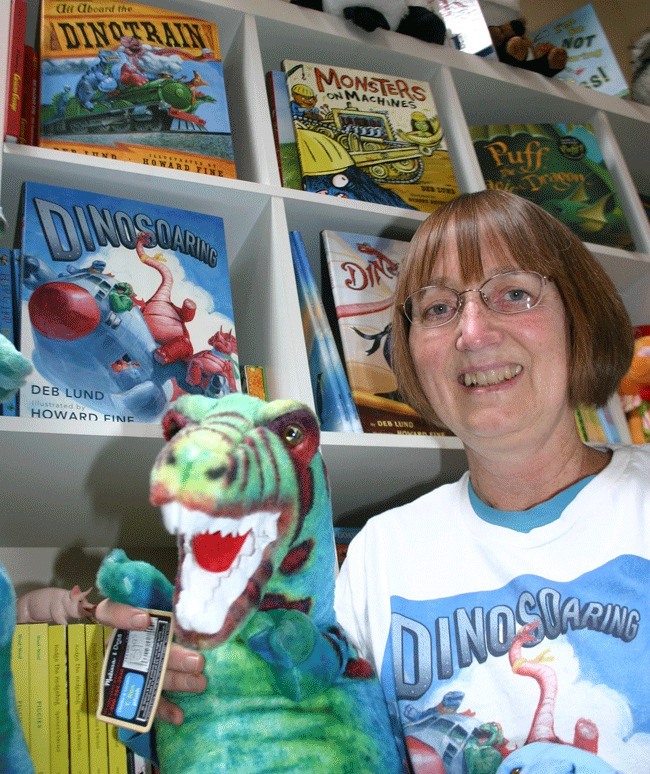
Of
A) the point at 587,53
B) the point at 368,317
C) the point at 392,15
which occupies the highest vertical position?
the point at 587,53

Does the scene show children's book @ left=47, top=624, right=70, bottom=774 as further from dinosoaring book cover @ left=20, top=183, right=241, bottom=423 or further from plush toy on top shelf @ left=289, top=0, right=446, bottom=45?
plush toy on top shelf @ left=289, top=0, right=446, bottom=45

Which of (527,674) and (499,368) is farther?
(499,368)

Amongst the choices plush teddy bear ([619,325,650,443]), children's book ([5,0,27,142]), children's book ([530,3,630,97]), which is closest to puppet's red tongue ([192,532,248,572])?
children's book ([5,0,27,142])

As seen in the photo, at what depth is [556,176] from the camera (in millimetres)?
1527

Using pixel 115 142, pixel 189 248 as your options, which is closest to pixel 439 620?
pixel 189 248

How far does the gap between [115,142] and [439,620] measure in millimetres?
783

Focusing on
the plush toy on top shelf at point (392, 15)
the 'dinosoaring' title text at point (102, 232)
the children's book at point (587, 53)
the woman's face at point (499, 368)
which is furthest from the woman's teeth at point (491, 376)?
the children's book at point (587, 53)

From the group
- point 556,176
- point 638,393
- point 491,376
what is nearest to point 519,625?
point 491,376

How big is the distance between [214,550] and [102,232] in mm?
625

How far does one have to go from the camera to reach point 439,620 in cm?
86

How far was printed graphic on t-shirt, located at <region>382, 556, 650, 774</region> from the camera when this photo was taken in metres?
0.75

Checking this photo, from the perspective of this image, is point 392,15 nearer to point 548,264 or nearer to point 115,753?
point 548,264

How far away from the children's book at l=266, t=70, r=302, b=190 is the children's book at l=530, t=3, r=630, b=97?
2.37ft

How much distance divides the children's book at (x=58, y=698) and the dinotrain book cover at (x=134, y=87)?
2.11 feet
